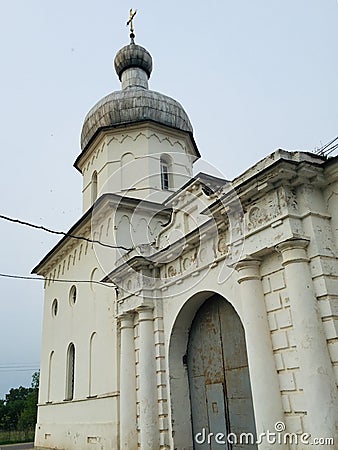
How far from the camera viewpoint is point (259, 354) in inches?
282

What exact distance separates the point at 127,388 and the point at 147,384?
89 centimetres

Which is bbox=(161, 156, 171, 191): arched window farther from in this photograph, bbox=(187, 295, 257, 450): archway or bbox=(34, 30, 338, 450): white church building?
bbox=(187, 295, 257, 450): archway

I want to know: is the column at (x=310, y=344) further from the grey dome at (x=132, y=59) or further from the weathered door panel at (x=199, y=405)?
the grey dome at (x=132, y=59)

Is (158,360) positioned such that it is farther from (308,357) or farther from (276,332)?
(308,357)

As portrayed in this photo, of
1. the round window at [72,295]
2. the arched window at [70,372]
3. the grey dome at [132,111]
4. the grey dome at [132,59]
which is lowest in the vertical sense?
the arched window at [70,372]

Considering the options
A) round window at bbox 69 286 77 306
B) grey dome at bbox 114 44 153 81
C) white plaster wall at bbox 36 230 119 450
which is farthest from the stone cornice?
grey dome at bbox 114 44 153 81

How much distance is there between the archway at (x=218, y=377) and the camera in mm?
8633

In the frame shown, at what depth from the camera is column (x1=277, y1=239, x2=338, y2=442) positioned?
20.0 ft

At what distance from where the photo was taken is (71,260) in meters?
16.4

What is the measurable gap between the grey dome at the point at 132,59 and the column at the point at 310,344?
14.8 meters

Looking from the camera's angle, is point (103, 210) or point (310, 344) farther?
point (103, 210)

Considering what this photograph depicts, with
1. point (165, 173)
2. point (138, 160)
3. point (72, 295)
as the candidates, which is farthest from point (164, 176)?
point (72, 295)

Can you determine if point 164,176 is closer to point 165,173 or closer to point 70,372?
point 165,173

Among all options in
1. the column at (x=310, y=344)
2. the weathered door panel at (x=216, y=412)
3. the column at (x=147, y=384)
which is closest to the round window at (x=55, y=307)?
the column at (x=147, y=384)
